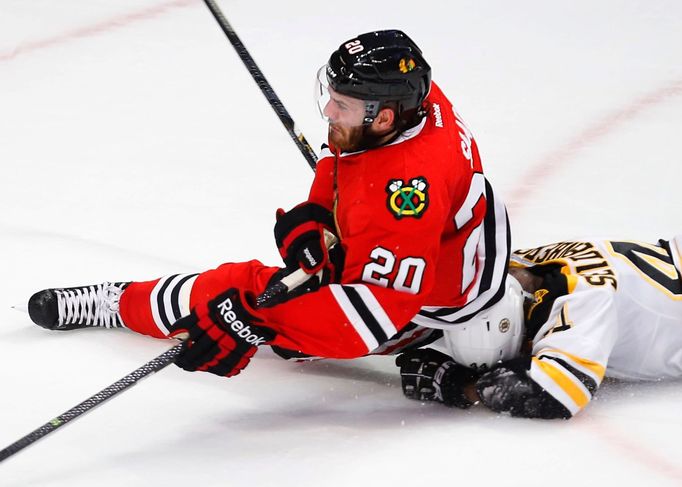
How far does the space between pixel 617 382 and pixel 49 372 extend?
4.37 ft

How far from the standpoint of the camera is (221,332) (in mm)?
2314

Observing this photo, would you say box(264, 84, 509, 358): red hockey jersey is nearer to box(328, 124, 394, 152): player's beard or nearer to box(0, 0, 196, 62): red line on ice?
box(328, 124, 394, 152): player's beard

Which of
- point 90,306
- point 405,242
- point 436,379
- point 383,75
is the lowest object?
point 436,379

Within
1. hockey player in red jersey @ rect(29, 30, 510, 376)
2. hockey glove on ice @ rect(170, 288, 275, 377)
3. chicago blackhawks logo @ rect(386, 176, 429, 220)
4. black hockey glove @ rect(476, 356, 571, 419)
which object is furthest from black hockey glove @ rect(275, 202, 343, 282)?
Answer: black hockey glove @ rect(476, 356, 571, 419)

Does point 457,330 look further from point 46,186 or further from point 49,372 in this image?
point 46,186

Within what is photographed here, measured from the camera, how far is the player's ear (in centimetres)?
226

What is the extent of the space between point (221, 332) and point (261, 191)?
1.44 meters

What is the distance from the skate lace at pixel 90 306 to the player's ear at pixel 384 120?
0.90 m

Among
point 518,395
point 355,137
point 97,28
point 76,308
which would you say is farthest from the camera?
point 97,28

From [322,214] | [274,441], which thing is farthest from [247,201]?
[274,441]

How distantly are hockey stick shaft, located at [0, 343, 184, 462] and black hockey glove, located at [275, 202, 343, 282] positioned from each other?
0.32 metres

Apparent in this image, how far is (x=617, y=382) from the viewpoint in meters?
2.62

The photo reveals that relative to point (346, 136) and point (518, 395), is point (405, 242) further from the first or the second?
point (518, 395)

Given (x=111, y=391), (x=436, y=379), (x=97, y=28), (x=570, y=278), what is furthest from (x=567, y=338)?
(x=97, y=28)
